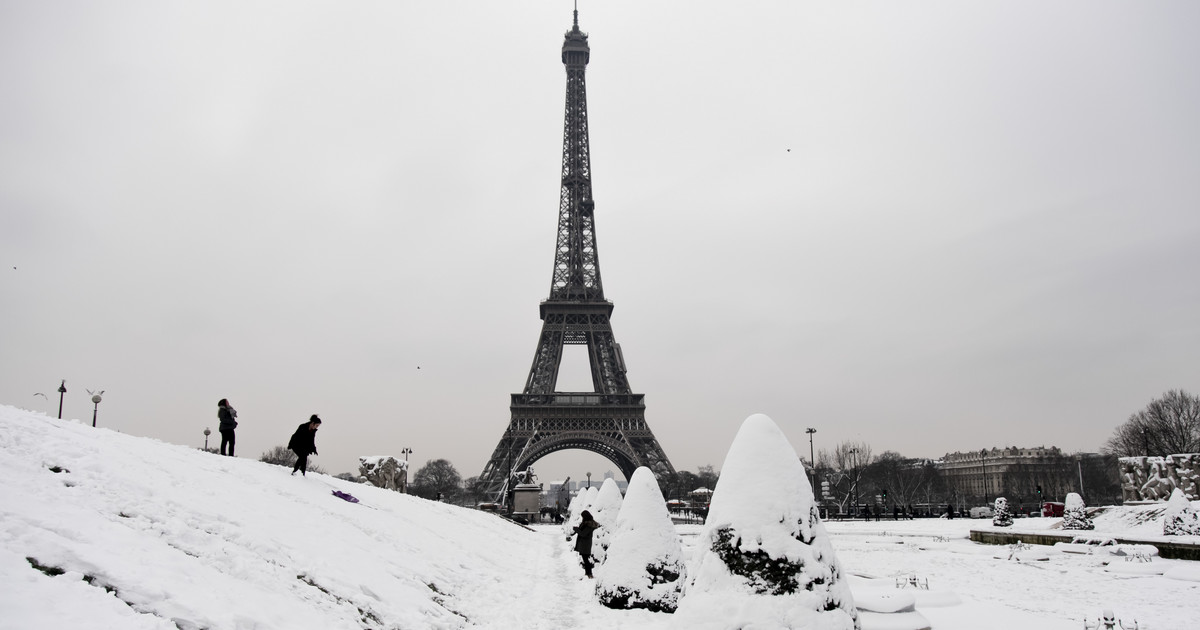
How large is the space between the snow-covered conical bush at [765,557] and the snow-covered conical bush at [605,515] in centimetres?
885

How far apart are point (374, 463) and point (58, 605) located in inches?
1013

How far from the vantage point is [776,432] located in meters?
8.01

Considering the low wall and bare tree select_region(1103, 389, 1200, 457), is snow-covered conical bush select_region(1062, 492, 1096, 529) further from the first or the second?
bare tree select_region(1103, 389, 1200, 457)

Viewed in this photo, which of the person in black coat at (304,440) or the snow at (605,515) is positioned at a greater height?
the person in black coat at (304,440)

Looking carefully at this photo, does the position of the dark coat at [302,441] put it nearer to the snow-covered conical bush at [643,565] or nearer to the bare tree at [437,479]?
the snow-covered conical bush at [643,565]

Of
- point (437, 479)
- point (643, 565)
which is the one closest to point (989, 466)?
point (437, 479)

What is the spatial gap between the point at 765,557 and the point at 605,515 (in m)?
11.9

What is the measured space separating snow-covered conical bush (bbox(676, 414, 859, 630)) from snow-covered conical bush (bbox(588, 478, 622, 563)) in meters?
8.85

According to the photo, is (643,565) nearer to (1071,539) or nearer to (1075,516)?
(1071,539)

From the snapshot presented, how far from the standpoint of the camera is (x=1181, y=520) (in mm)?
23797

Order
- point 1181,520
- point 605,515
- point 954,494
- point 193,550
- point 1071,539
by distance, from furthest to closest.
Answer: point 954,494, point 1071,539, point 1181,520, point 605,515, point 193,550

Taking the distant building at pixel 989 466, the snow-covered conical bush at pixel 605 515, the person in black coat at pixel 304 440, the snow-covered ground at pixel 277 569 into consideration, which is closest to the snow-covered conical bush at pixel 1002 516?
the snow-covered ground at pixel 277 569

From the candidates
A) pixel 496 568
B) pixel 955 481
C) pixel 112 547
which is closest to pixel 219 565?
pixel 112 547

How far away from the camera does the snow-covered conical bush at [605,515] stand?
1639 centimetres
